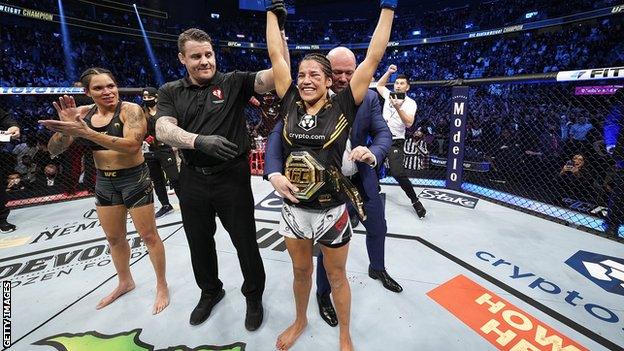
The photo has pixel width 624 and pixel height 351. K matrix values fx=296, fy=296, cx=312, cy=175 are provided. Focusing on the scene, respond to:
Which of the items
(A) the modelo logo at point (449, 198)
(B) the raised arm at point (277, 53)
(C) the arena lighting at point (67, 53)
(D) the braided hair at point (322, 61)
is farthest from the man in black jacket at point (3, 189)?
(C) the arena lighting at point (67, 53)

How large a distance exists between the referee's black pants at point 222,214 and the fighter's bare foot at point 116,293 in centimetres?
72

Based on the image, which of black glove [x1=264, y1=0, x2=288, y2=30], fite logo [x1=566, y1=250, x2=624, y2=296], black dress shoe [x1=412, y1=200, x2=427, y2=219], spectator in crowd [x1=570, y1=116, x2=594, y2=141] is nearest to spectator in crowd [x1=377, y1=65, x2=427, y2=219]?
black dress shoe [x1=412, y1=200, x2=427, y2=219]

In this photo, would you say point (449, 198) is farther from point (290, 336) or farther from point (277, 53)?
point (277, 53)

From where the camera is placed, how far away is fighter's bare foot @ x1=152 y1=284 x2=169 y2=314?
2.14m

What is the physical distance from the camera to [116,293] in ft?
7.48

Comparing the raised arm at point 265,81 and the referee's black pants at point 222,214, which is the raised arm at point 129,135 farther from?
the raised arm at point 265,81

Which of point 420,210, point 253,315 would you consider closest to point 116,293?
point 253,315

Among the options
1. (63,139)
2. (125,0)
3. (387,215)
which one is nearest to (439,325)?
(387,215)

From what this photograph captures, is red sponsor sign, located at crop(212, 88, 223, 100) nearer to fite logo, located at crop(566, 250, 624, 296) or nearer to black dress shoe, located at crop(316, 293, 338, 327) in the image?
black dress shoe, located at crop(316, 293, 338, 327)

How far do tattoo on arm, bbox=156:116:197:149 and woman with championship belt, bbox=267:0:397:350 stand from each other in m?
0.48

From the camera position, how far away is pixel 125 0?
1853 centimetres

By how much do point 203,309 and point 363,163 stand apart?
4.94 ft

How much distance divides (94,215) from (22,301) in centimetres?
199

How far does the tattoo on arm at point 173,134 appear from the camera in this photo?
1.53 meters
